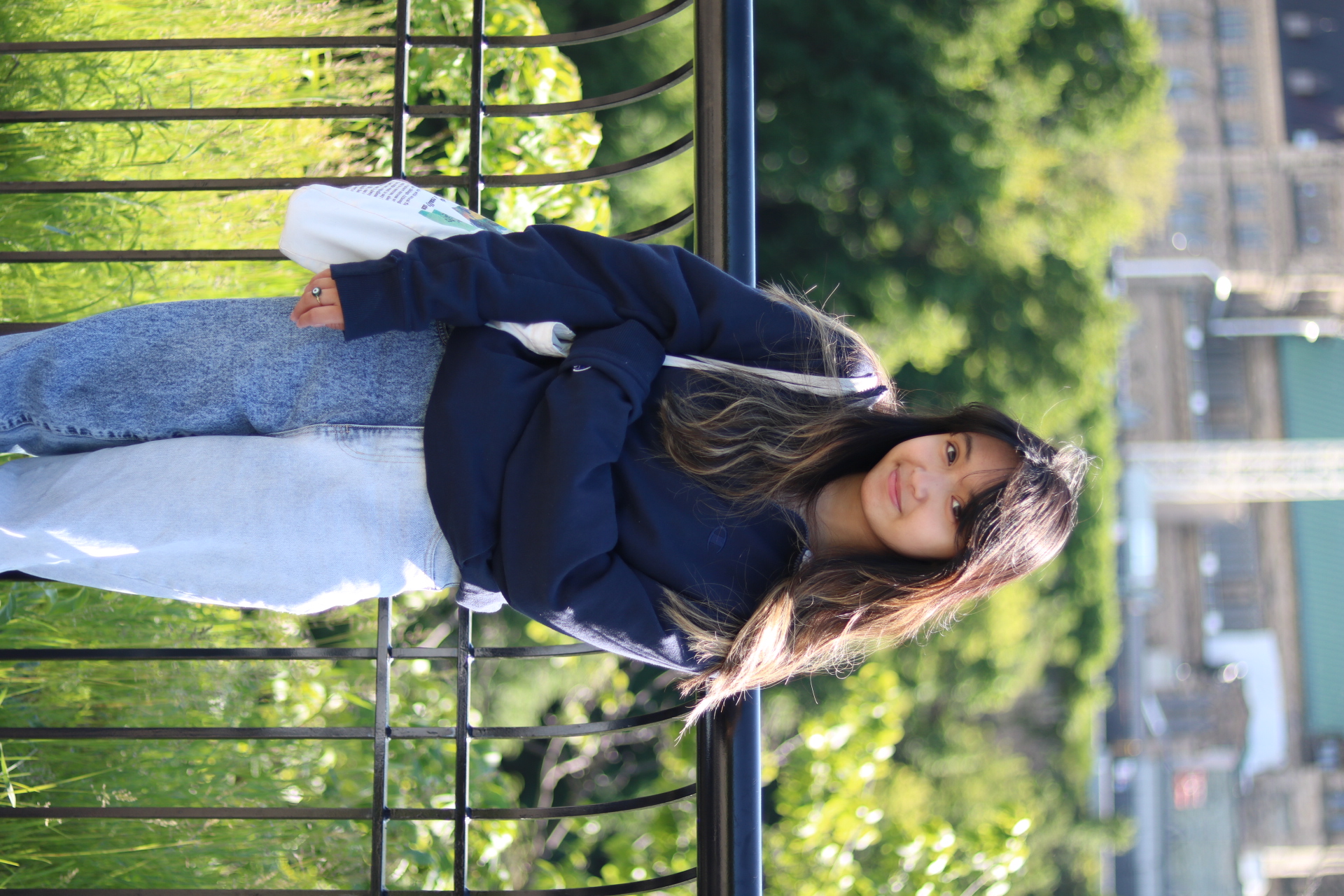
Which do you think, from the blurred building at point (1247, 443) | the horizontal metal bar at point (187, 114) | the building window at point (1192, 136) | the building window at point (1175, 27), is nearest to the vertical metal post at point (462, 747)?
the horizontal metal bar at point (187, 114)

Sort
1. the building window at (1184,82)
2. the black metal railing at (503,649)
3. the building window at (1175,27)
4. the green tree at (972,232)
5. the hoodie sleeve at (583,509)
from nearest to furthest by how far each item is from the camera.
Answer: the hoodie sleeve at (583,509), the black metal railing at (503,649), the green tree at (972,232), the building window at (1184,82), the building window at (1175,27)

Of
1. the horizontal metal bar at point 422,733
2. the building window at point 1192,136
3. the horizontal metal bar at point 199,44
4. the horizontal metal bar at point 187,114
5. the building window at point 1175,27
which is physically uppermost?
the building window at point 1175,27

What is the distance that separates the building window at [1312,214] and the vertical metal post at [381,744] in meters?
21.0

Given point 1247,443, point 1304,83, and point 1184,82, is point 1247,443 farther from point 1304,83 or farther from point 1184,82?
point 1304,83

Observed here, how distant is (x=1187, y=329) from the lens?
17.6m

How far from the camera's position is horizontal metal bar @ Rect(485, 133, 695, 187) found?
1803 mm

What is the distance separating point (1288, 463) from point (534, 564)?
67.4 ft

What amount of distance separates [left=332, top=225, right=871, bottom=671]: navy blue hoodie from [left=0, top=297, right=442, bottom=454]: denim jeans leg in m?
0.09

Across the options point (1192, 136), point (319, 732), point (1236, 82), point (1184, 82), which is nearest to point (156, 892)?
point (319, 732)

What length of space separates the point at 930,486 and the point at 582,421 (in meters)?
0.54

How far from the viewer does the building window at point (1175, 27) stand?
1873cm

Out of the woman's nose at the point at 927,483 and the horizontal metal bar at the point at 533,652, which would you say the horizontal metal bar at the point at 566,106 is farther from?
the horizontal metal bar at the point at 533,652

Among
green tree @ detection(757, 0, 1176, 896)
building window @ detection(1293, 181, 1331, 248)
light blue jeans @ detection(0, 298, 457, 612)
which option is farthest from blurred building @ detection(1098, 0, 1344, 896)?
light blue jeans @ detection(0, 298, 457, 612)

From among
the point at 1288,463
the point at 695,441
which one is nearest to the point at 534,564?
the point at 695,441
